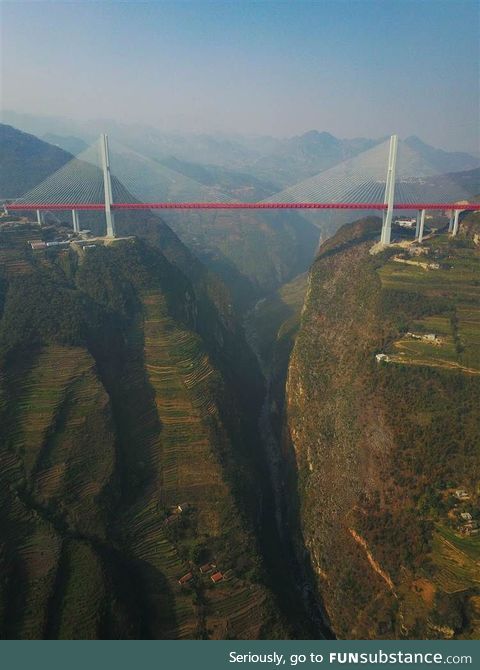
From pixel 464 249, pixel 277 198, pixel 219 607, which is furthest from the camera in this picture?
pixel 277 198

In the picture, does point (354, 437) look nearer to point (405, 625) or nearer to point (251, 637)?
point (405, 625)

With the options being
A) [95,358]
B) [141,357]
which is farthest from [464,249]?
[95,358]

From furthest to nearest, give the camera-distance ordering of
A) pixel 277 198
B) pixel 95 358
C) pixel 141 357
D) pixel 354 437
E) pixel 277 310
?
pixel 277 310 → pixel 277 198 → pixel 141 357 → pixel 95 358 → pixel 354 437

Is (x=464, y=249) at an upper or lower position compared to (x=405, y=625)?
upper

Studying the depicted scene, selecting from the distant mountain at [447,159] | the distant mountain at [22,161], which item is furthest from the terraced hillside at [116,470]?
the distant mountain at [447,159]

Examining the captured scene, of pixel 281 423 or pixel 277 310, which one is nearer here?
pixel 281 423

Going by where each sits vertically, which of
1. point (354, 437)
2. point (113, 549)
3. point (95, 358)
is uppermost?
point (95, 358)

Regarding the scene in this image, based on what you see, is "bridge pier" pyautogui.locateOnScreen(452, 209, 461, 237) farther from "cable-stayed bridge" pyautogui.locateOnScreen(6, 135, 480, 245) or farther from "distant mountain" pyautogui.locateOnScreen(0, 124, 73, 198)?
"distant mountain" pyautogui.locateOnScreen(0, 124, 73, 198)

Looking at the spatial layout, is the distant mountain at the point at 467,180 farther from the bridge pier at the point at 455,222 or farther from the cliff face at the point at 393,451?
the cliff face at the point at 393,451
